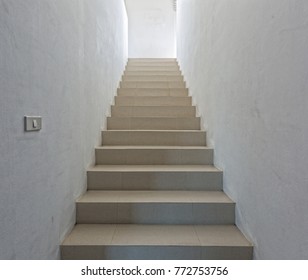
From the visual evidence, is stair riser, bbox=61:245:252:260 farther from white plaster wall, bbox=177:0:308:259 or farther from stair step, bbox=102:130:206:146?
stair step, bbox=102:130:206:146

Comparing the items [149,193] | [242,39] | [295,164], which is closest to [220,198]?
[149,193]

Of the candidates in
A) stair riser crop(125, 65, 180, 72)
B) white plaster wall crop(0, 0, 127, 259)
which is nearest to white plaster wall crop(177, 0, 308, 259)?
white plaster wall crop(0, 0, 127, 259)

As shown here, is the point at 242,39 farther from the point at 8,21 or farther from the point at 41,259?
the point at 41,259

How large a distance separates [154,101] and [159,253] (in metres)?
2.48

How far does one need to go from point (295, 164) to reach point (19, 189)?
127 centimetres

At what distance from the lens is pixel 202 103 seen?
9.58 ft

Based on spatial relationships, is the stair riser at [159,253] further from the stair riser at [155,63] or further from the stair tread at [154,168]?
the stair riser at [155,63]

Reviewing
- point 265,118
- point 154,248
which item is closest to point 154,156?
point 154,248

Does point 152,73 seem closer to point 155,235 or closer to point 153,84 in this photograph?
point 153,84

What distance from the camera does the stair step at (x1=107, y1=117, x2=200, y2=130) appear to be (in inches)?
118

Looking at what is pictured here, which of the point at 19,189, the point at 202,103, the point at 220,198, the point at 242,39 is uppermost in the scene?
the point at 242,39

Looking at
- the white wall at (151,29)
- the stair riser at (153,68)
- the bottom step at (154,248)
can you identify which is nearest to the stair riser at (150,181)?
the bottom step at (154,248)

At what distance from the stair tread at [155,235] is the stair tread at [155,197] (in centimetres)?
19

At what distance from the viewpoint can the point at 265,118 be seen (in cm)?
132
